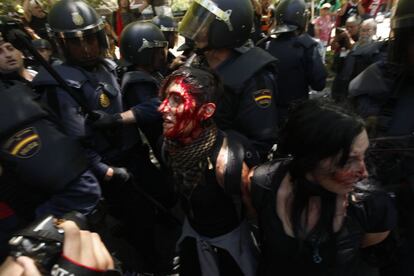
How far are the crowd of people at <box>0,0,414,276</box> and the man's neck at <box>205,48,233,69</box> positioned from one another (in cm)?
1

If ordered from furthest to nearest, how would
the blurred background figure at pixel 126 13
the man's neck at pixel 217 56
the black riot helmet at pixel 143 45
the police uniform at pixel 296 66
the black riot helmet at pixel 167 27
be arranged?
the blurred background figure at pixel 126 13
the black riot helmet at pixel 167 27
the police uniform at pixel 296 66
the black riot helmet at pixel 143 45
the man's neck at pixel 217 56

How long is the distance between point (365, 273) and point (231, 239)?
682 millimetres

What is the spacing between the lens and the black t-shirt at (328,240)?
1.38 m

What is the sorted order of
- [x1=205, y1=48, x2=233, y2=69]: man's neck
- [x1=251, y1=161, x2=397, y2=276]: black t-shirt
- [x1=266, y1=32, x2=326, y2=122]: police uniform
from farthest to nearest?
1. [x1=266, y1=32, x2=326, y2=122]: police uniform
2. [x1=205, y1=48, x2=233, y2=69]: man's neck
3. [x1=251, y1=161, x2=397, y2=276]: black t-shirt

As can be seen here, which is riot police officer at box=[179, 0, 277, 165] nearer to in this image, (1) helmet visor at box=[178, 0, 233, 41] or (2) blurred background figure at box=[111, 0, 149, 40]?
(1) helmet visor at box=[178, 0, 233, 41]

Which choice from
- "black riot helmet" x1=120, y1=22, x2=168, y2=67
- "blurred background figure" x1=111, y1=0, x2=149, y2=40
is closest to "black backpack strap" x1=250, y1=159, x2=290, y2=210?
"black riot helmet" x1=120, y1=22, x2=168, y2=67

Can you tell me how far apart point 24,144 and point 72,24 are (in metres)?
1.38

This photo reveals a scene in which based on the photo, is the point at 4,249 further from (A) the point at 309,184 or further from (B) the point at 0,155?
(A) the point at 309,184

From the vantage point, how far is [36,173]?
4.80 feet

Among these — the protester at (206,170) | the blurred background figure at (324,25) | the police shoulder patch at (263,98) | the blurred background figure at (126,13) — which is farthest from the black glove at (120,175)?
the blurred background figure at (324,25)

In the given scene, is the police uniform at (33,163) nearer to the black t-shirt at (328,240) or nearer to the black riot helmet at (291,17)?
the black t-shirt at (328,240)

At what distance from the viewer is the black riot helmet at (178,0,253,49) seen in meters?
2.28

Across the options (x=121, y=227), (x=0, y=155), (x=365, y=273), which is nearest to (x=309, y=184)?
(x=365, y=273)

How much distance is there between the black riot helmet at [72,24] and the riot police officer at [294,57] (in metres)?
1.99
